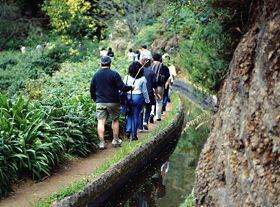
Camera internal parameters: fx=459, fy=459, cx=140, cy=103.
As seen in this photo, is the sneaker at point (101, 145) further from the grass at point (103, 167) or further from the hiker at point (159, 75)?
the hiker at point (159, 75)

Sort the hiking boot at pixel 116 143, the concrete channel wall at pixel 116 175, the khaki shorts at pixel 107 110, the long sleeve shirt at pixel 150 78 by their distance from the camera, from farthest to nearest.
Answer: the long sleeve shirt at pixel 150 78, the hiking boot at pixel 116 143, the khaki shorts at pixel 107 110, the concrete channel wall at pixel 116 175

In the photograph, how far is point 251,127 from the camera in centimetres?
451

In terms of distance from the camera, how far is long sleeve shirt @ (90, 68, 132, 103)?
9.05m

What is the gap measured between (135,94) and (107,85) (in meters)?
0.99

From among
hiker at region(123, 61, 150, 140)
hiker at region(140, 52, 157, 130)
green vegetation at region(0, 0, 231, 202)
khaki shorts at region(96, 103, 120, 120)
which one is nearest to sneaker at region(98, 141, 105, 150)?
green vegetation at region(0, 0, 231, 202)

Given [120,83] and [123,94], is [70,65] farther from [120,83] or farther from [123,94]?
[120,83]

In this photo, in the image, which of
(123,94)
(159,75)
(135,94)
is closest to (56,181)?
(123,94)

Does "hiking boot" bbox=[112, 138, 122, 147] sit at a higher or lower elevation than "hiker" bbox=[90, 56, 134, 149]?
lower

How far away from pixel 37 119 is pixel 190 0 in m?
3.62

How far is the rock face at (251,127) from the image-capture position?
13.6 ft

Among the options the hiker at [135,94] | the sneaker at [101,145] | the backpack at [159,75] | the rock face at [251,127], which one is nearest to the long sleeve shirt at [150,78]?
the backpack at [159,75]

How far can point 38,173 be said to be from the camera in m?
7.52

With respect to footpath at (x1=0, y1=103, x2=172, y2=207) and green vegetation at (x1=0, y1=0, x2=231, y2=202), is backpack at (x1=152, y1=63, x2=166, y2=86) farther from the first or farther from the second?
footpath at (x1=0, y1=103, x2=172, y2=207)

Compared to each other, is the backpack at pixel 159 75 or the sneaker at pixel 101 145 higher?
the backpack at pixel 159 75
